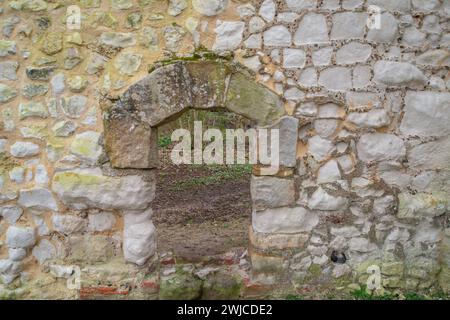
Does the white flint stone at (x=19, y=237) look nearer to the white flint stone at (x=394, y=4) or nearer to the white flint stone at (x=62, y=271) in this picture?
the white flint stone at (x=62, y=271)

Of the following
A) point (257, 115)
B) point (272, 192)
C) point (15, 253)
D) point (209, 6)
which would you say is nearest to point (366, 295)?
point (272, 192)

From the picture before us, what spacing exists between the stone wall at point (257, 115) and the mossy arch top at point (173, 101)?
14 mm

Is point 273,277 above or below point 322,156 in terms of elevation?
below

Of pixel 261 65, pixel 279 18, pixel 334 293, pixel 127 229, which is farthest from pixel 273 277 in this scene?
pixel 279 18

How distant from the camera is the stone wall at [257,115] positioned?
3395 millimetres

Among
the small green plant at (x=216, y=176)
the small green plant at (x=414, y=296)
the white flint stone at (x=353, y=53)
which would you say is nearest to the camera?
the white flint stone at (x=353, y=53)

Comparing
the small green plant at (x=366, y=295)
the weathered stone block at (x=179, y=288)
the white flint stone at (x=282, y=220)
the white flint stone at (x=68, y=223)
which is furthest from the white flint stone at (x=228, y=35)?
the small green plant at (x=366, y=295)

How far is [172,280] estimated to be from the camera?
3.63 meters

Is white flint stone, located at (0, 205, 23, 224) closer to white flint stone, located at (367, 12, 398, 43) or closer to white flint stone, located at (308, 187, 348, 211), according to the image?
white flint stone, located at (308, 187, 348, 211)

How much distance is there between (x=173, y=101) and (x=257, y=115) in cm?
61

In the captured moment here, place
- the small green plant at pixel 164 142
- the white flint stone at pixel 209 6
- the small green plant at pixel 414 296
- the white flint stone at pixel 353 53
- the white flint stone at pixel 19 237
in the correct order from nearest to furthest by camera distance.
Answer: the white flint stone at pixel 209 6, the white flint stone at pixel 353 53, the white flint stone at pixel 19 237, the small green plant at pixel 414 296, the small green plant at pixel 164 142

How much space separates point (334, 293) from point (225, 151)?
17.7 feet

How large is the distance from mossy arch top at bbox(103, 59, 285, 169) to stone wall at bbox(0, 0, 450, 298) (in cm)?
1

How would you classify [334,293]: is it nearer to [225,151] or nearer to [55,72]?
[55,72]
